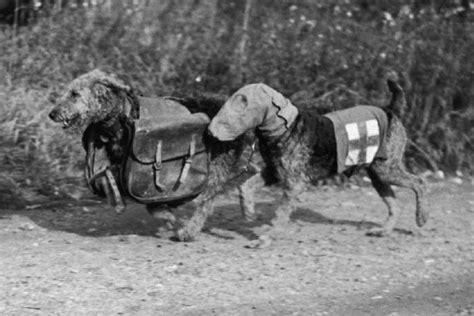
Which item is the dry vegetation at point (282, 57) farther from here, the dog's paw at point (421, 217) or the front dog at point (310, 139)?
the dog's paw at point (421, 217)

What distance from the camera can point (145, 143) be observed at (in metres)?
6.68

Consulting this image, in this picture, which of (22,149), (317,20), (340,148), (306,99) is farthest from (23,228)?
(317,20)

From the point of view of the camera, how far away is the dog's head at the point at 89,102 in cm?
649

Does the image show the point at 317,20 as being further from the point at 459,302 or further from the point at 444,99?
the point at 459,302

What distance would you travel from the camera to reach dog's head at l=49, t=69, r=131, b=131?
21.3 feet

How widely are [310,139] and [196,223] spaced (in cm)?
108

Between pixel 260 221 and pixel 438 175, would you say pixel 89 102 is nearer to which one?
Result: pixel 260 221

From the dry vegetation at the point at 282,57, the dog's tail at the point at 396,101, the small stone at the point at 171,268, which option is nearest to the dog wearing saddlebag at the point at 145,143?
the small stone at the point at 171,268

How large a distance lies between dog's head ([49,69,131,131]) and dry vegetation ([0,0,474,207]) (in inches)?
99.9

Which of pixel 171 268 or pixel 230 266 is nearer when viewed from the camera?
pixel 171 268

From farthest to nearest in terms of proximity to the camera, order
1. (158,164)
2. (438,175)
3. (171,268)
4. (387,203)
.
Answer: (438,175)
(387,203)
(158,164)
(171,268)

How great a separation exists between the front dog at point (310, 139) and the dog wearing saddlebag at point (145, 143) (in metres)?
0.27

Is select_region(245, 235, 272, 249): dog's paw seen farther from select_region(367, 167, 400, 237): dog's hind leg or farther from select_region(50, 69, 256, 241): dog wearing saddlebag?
select_region(367, 167, 400, 237): dog's hind leg

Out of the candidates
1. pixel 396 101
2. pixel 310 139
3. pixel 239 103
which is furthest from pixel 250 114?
pixel 396 101
